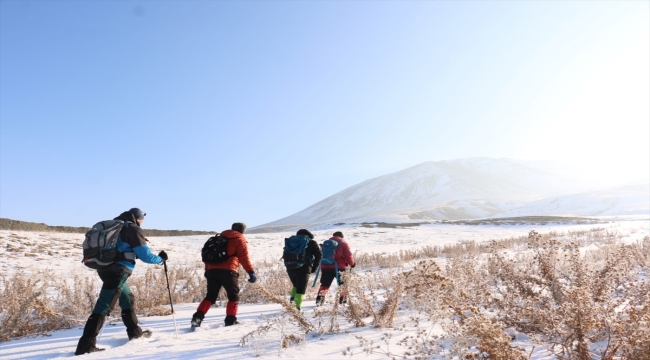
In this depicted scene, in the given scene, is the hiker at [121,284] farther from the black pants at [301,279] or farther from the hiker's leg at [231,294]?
the black pants at [301,279]

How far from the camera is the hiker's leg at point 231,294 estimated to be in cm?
564

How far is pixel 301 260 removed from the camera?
7.07 m

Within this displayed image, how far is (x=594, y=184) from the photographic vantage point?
19725 centimetres

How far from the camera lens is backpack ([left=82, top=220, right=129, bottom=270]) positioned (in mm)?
4496

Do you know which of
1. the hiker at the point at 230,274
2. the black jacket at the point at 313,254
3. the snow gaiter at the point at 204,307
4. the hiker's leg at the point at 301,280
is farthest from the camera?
the black jacket at the point at 313,254

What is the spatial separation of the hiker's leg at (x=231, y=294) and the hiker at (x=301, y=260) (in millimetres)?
1477

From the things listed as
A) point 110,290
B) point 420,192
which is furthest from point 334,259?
point 420,192

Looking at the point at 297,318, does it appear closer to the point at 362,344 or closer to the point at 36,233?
the point at 362,344

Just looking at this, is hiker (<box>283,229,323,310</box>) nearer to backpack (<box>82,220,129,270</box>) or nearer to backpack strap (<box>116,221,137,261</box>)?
backpack strap (<box>116,221,137,261</box>)

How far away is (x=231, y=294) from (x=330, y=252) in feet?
9.21

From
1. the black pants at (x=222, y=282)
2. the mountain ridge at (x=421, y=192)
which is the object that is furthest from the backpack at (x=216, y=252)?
the mountain ridge at (x=421, y=192)

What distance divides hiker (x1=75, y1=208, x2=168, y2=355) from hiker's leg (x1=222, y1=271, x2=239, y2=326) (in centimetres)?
108

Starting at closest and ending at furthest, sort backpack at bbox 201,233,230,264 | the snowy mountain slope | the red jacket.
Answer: backpack at bbox 201,233,230,264 < the red jacket < the snowy mountain slope

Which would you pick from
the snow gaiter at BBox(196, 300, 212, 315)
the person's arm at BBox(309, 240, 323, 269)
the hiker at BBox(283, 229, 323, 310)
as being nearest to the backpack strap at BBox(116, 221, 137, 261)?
the snow gaiter at BBox(196, 300, 212, 315)
